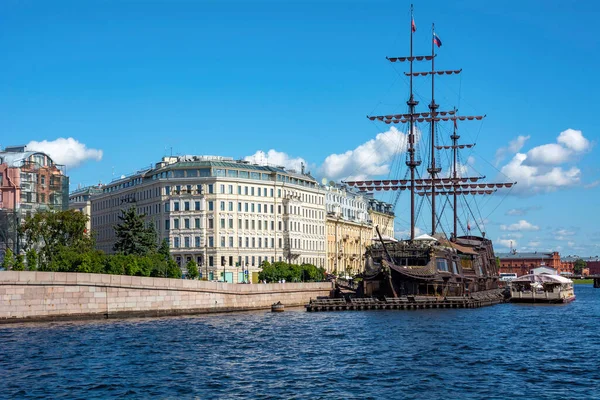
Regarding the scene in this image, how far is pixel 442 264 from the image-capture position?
75375mm

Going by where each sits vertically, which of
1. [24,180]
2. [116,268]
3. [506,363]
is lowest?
[506,363]

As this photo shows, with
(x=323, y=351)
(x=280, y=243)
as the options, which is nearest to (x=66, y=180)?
(x=280, y=243)

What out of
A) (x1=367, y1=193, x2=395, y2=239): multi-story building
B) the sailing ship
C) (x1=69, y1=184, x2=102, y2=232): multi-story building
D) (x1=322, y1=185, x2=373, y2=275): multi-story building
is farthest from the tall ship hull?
(x1=367, y1=193, x2=395, y2=239): multi-story building

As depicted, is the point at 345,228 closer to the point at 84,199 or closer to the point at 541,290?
the point at 84,199

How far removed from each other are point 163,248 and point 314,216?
36.1m

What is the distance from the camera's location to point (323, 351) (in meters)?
40.2

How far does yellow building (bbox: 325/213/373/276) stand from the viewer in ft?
416

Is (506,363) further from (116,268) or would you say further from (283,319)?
(116,268)

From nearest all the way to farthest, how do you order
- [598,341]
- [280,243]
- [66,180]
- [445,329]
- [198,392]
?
[198,392] → [598,341] → [445,329] → [66,180] → [280,243]

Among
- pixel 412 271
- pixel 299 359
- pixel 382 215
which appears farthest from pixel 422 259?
pixel 382 215

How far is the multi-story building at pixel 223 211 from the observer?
10012 cm

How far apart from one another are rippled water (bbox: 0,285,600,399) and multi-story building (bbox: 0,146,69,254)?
1000 inches

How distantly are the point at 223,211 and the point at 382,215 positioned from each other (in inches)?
2610

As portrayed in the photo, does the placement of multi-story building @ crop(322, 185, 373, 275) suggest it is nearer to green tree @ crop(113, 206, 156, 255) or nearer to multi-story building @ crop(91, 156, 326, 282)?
multi-story building @ crop(91, 156, 326, 282)
